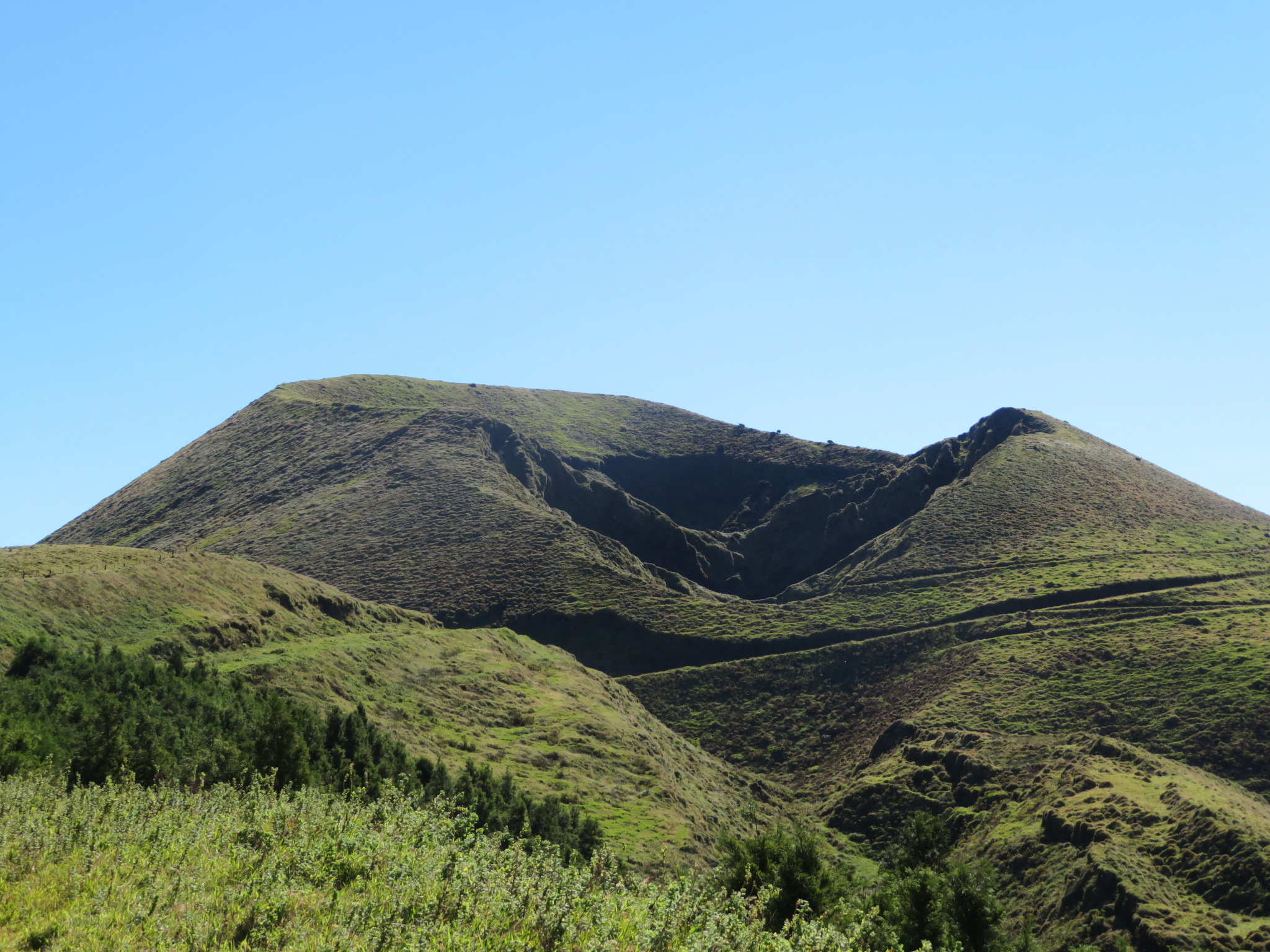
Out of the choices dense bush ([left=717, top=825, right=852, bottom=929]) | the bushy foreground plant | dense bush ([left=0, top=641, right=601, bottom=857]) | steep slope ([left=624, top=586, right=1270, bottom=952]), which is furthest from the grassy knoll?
dense bush ([left=717, top=825, right=852, bottom=929])

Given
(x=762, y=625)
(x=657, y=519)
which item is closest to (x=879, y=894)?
(x=762, y=625)

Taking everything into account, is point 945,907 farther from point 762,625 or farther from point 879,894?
point 762,625

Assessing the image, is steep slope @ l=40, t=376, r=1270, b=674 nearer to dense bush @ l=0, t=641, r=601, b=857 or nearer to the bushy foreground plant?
dense bush @ l=0, t=641, r=601, b=857

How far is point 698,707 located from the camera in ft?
252

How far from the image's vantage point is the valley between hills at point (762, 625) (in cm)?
4316

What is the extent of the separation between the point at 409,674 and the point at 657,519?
6863cm

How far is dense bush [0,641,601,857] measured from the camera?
20250 mm

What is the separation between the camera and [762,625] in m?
88.2

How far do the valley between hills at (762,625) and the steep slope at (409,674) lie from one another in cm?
29

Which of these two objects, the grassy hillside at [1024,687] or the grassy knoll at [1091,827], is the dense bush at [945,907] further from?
the grassy hillside at [1024,687]

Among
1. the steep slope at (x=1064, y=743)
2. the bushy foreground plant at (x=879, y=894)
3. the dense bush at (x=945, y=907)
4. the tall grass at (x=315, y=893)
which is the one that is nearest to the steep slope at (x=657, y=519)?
the steep slope at (x=1064, y=743)

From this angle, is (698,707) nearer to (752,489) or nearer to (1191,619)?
(1191,619)

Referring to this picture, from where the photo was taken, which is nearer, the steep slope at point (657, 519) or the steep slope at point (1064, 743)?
the steep slope at point (1064, 743)

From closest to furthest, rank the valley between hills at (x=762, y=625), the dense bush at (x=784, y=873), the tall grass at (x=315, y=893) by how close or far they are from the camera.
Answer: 1. the tall grass at (x=315, y=893)
2. the dense bush at (x=784, y=873)
3. the valley between hills at (x=762, y=625)
